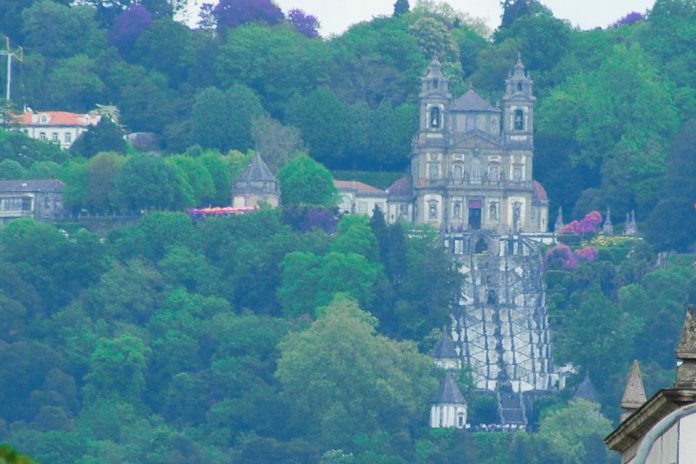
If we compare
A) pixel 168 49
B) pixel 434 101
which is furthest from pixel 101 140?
pixel 434 101

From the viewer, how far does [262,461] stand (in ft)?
371

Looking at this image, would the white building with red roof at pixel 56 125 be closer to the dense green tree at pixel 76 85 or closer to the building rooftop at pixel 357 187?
the dense green tree at pixel 76 85

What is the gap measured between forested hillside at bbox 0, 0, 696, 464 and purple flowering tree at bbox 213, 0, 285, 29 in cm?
28

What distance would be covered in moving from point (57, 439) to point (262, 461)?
20.7ft

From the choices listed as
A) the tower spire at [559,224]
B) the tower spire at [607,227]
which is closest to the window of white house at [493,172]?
the tower spire at [559,224]

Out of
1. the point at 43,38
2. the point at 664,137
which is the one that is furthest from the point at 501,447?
the point at 43,38

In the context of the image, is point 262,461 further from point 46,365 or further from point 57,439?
point 46,365

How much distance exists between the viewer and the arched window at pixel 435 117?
145m

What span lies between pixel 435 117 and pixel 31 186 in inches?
633

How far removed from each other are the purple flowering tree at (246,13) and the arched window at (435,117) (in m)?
18.2

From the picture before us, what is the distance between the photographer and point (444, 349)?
125812mm

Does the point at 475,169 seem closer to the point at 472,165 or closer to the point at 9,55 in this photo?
the point at 472,165

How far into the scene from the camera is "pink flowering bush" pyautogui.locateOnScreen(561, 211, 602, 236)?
136 m

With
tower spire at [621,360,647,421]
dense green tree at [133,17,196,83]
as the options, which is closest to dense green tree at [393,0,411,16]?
dense green tree at [133,17,196,83]
